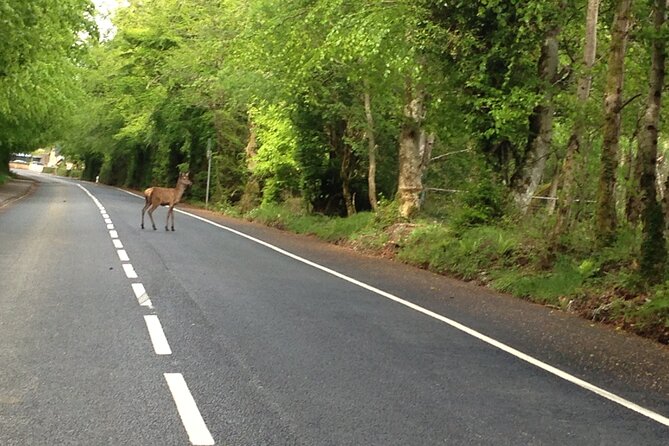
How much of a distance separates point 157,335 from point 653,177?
26.8 ft

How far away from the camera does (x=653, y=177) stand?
1217cm

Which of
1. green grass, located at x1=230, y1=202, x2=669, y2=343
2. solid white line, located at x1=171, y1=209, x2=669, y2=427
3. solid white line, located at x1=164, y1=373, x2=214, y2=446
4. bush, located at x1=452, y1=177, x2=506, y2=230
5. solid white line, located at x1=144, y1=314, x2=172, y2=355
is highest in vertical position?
bush, located at x1=452, y1=177, x2=506, y2=230

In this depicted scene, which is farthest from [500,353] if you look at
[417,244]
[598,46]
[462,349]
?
[598,46]

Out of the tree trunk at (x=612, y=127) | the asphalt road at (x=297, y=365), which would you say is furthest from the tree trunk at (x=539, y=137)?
the asphalt road at (x=297, y=365)

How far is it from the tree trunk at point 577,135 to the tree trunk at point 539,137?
2.77 meters

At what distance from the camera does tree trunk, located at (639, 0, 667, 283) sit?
1152 cm

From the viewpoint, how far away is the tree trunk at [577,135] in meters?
14.2

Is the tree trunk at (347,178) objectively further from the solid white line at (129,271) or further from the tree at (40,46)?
the solid white line at (129,271)

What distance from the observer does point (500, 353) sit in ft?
26.8

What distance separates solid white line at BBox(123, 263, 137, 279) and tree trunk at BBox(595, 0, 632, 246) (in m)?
7.87

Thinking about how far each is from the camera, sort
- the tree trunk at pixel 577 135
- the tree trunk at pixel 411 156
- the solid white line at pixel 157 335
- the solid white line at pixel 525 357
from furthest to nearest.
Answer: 1. the tree trunk at pixel 411 156
2. the tree trunk at pixel 577 135
3. the solid white line at pixel 157 335
4. the solid white line at pixel 525 357

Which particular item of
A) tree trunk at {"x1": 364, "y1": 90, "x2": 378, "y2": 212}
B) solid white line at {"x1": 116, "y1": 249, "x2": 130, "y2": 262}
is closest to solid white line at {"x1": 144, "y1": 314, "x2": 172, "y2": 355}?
solid white line at {"x1": 116, "y1": 249, "x2": 130, "y2": 262}

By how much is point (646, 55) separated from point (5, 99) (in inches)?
922

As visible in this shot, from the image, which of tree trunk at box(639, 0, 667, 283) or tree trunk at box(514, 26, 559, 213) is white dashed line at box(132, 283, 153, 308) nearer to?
tree trunk at box(639, 0, 667, 283)
